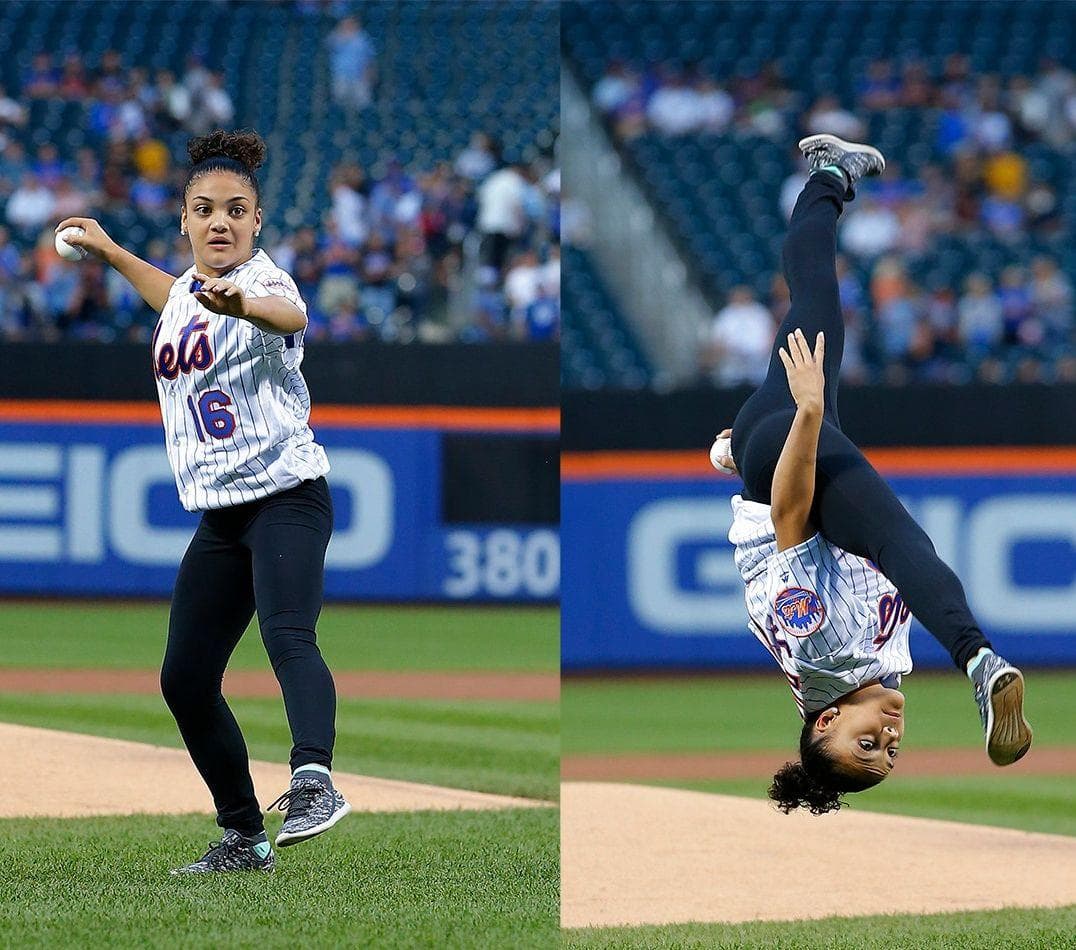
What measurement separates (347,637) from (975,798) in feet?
14.3

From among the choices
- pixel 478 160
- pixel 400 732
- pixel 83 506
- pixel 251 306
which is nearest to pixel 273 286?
pixel 251 306

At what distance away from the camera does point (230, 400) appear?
4527 mm

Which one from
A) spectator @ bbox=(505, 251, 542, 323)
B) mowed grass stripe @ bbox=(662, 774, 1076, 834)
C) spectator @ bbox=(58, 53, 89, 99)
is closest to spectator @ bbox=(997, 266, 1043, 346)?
spectator @ bbox=(505, 251, 542, 323)

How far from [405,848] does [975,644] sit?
6.92 feet

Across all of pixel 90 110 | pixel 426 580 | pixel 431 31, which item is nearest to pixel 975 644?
pixel 426 580

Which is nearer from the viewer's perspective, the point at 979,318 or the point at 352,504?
the point at 352,504

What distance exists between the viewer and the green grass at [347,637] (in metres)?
10.1

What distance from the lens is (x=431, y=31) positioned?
15875 mm

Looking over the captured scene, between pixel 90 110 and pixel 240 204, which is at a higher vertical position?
pixel 90 110

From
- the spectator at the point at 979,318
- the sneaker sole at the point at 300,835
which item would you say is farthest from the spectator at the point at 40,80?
the sneaker sole at the point at 300,835

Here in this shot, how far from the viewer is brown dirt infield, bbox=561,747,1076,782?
322 inches

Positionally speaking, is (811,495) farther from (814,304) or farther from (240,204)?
(240,204)

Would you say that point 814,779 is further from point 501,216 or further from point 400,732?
point 501,216

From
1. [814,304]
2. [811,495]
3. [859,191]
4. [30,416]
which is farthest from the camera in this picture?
[859,191]
